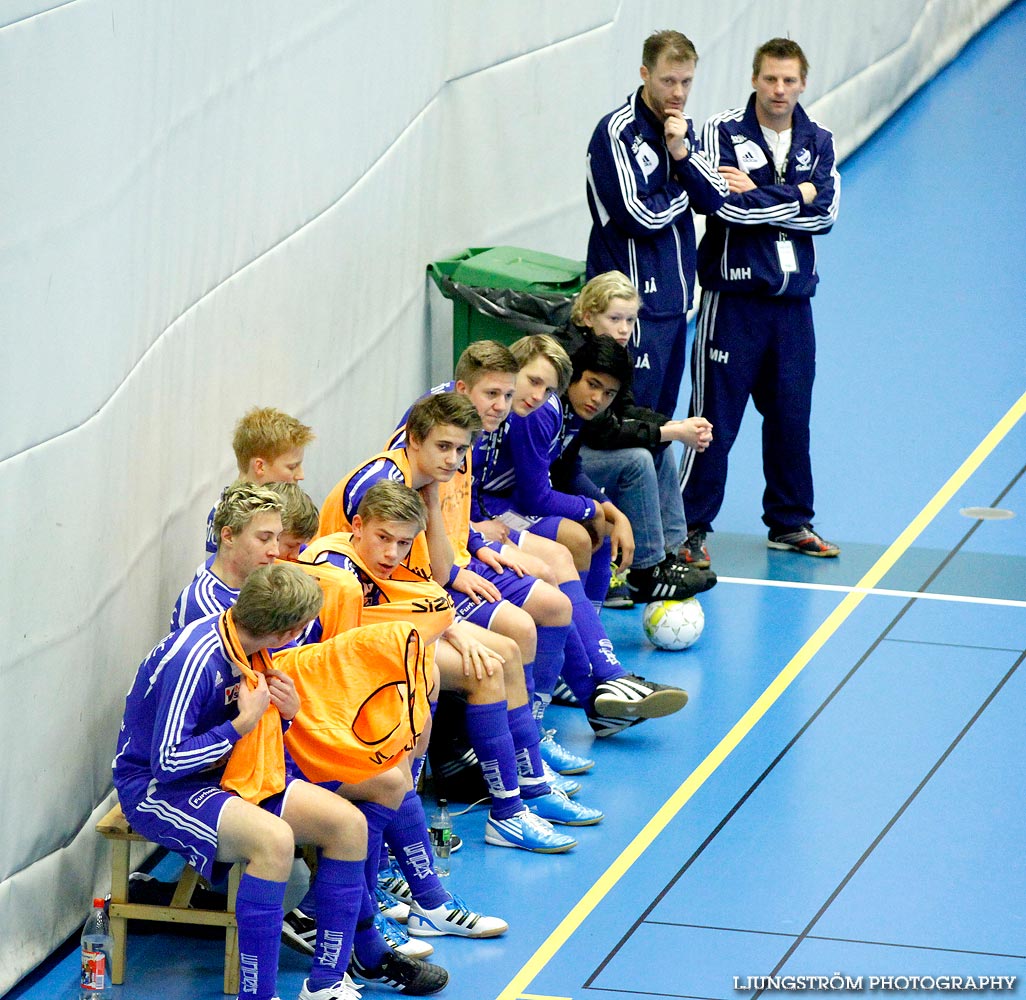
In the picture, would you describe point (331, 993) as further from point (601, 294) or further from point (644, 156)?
point (644, 156)

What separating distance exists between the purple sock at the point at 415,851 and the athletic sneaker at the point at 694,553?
3303mm

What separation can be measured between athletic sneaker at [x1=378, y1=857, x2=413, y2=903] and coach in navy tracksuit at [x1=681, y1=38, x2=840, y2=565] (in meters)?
3.24

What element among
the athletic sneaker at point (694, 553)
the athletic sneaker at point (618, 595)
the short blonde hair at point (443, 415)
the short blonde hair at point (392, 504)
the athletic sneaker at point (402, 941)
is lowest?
the athletic sneaker at point (618, 595)

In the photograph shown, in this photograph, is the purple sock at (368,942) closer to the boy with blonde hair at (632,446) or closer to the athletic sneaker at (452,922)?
the athletic sneaker at (452,922)

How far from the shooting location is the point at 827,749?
22.0 ft

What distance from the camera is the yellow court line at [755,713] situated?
5.32 m

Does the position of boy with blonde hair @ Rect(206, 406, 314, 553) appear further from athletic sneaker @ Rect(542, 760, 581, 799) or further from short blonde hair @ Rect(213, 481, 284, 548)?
athletic sneaker @ Rect(542, 760, 581, 799)

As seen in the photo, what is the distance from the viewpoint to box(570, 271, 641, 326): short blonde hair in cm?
736

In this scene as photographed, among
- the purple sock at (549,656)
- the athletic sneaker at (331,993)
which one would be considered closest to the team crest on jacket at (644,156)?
the purple sock at (549,656)

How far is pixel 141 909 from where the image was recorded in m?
5.12

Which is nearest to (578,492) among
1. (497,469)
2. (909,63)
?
(497,469)

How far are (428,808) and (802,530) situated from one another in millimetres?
3213

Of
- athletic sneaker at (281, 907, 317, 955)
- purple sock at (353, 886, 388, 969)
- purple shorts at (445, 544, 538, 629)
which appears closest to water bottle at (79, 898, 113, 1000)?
athletic sneaker at (281, 907, 317, 955)

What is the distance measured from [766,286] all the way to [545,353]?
7.14ft
